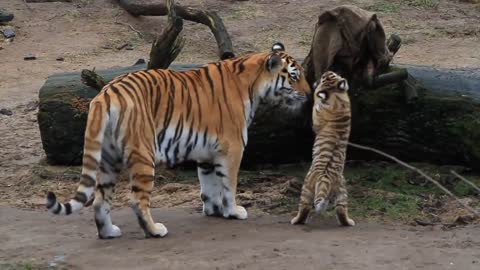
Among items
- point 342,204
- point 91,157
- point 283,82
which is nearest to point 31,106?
point 283,82

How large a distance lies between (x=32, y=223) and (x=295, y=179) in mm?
2150

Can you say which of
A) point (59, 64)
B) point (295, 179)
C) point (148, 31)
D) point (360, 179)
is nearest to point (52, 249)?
point (295, 179)

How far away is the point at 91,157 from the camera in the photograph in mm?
6176

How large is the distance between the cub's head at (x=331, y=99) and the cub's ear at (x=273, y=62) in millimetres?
425

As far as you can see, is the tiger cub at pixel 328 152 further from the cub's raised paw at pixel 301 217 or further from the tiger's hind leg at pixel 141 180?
the tiger's hind leg at pixel 141 180

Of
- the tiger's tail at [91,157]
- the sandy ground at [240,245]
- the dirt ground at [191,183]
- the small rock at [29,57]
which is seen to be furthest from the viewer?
the small rock at [29,57]

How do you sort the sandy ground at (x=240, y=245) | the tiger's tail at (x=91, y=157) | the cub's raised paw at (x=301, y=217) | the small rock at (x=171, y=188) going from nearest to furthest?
the sandy ground at (x=240, y=245)
the tiger's tail at (x=91, y=157)
the cub's raised paw at (x=301, y=217)
the small rock at (x=171, y=188)

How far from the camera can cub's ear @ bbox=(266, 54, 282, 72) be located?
7.20 meters

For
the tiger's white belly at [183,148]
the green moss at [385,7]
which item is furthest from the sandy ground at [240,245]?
the green moss at [385,7]

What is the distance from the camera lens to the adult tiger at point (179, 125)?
6.36 meters

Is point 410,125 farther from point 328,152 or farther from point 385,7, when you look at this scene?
point 385,7

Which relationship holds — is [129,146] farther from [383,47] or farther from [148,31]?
[148,31]

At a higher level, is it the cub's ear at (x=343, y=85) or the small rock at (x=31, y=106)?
the cub's ear at (x=343, y=85)

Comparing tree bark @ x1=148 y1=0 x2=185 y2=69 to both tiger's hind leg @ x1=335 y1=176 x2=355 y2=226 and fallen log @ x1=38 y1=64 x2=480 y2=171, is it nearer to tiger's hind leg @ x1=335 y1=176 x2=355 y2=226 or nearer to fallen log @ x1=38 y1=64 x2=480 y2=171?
fallen log @ x1=38 y1=64 x2=480 y2=171
